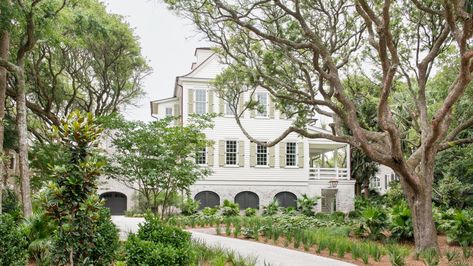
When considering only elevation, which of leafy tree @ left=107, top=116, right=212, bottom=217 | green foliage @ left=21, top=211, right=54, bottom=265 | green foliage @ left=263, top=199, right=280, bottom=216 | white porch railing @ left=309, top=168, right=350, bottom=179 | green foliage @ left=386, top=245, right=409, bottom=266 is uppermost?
leafy tree @ left=107, top=116, right=212, bottom=217

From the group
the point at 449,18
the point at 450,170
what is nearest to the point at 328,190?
the point at 450,170

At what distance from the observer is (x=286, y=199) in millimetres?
28906

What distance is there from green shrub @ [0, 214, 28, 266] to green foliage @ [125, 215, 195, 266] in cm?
204

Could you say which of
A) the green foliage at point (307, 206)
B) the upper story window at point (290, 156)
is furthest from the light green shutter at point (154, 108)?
the green foliage at point (307, 206)

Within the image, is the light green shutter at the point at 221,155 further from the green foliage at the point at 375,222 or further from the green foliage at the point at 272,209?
the green foliage at the point at 375,222

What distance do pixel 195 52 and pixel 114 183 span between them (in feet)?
33.8

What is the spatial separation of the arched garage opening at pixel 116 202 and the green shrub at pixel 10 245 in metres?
22.5

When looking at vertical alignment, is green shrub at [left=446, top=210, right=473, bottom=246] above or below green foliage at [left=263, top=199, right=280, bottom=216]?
above

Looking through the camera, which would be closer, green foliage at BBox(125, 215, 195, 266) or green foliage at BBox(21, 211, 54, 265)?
green foliage at BBox(125, 215, 195, 266)

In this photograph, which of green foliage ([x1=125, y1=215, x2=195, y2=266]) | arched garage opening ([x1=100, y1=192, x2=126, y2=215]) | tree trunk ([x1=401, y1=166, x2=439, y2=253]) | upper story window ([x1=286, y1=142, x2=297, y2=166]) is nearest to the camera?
green foliage ([x1=125, y1=215, x2=195, y2=266])

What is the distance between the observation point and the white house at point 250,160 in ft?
91.7

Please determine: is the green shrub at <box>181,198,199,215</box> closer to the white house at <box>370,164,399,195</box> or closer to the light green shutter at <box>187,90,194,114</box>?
the light green shutter at <box>187,90,194,114</box>

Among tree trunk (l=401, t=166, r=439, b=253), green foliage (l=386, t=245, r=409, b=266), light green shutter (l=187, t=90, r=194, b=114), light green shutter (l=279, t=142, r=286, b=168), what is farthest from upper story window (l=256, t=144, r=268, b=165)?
green foliage (l=386, t=245, r=409, b=266)

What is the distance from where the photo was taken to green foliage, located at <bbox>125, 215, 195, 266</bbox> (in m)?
6.87
